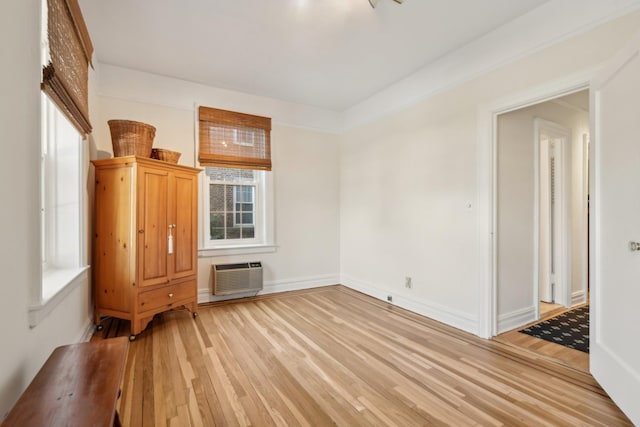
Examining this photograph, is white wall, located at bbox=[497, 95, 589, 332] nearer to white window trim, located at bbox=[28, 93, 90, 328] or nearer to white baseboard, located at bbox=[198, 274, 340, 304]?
white baseboard, located at bbox=[198, 274, 340, 304]

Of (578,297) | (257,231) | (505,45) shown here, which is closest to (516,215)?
(505,45)

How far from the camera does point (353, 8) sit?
2.38 m

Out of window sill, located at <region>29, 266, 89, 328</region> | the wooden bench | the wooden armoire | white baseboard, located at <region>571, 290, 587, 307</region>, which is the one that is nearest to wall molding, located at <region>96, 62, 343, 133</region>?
the wooden armoire

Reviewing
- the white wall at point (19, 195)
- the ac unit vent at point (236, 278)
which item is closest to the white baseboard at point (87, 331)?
the white wall at point (19, 195)

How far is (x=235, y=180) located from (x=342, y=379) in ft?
9.55

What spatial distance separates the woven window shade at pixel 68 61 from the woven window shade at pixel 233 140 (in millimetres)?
1420

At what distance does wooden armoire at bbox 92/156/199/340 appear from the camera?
8.92 feet

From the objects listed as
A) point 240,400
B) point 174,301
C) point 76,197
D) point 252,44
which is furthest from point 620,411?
point 76,197

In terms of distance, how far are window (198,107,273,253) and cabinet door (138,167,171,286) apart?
2.80 feet

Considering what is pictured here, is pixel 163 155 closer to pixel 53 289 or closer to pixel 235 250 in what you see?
pixel 235 250

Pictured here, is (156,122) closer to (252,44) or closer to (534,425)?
(252,44)

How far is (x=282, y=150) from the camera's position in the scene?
14.3 ft

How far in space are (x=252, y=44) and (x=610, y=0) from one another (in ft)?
8.98

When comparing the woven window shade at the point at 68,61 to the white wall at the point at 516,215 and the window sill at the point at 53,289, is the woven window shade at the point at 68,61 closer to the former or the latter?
the window sill at the point at 53,289
